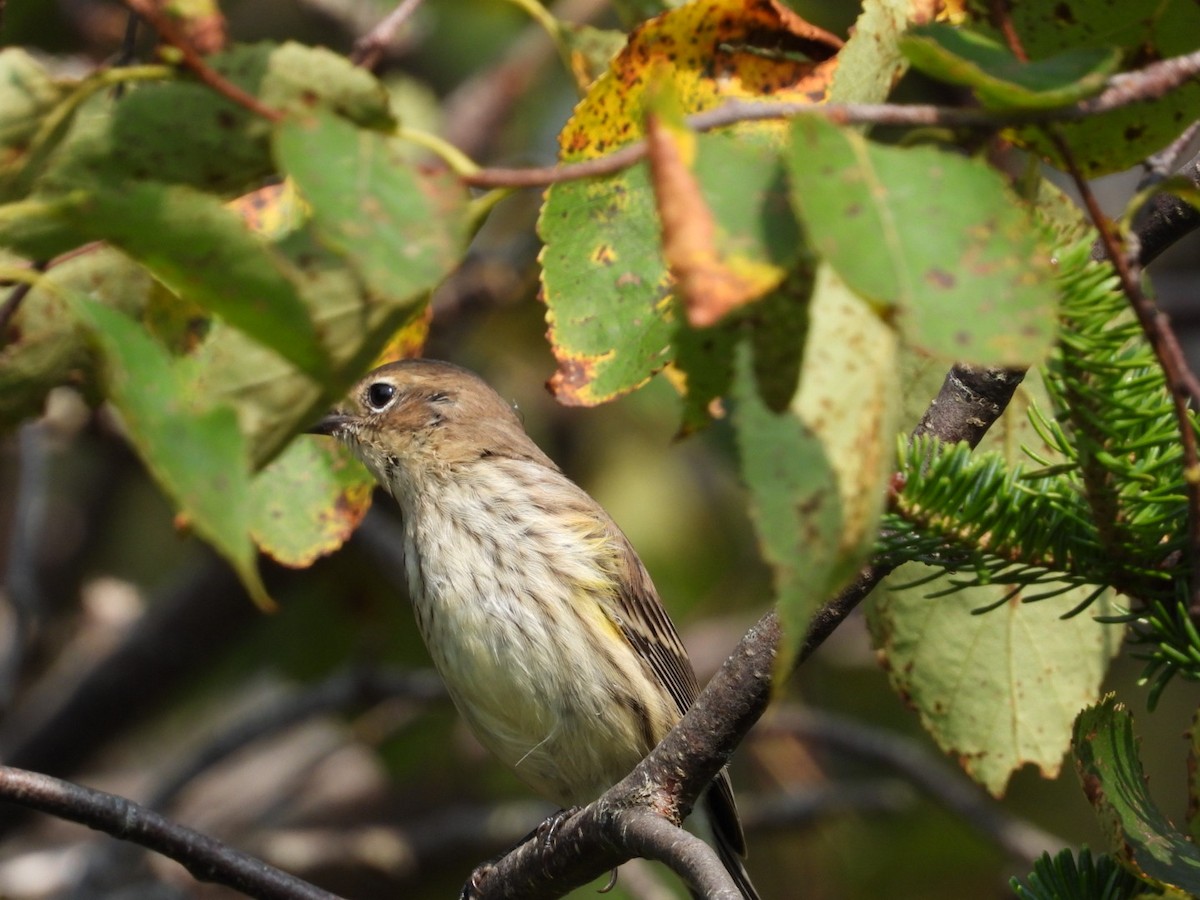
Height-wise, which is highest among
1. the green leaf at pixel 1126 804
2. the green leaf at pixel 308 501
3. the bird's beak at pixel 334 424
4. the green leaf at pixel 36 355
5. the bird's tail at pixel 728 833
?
the green leaf at pixel 36 355

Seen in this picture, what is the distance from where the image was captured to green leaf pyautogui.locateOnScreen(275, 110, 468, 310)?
4.41ft

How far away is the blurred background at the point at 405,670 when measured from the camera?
520 centimetres

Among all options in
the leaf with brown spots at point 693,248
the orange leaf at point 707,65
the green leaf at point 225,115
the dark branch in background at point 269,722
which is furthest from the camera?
the dark branch in background at point 269,722

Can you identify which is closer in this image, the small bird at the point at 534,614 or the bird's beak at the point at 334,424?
the small bird at the point at 534,614

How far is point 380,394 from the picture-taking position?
4480 millimetres

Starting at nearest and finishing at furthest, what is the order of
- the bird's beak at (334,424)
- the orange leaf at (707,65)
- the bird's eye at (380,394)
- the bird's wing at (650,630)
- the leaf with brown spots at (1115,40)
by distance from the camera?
the leaf with brown spots at (1115,40) < the orange leaf at (707,65) < the bird's wing at (650,630) < the bird's beak at (334,424) < the bird's eye at (380,394)

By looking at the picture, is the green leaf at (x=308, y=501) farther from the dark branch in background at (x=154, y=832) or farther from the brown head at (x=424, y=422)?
the brown head at (x=424, y=422)

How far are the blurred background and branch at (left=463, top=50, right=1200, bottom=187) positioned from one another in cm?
285

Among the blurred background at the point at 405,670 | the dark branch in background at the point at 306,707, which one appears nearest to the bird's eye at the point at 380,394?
the blurred background at the point at 405,670

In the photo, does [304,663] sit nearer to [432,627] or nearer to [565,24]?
[432,627]

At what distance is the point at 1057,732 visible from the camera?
2.57 metres

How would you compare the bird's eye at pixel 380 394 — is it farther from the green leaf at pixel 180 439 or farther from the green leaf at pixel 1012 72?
the green leaf at pixel 1012 72

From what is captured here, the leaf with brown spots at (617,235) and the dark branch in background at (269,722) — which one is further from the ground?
the leaf with brown spots at (617,235)

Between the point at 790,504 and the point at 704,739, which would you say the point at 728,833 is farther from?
the point at 790,504
